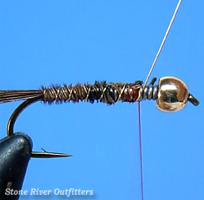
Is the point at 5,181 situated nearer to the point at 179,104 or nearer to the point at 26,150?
the point at 26,150

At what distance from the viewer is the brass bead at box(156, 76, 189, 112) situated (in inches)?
29.9

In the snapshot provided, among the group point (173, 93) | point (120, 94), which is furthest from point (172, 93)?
point (120, 94)

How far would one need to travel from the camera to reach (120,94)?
0.79 meters

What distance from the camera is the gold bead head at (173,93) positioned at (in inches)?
29.9

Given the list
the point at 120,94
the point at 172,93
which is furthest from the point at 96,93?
the point at 172,93

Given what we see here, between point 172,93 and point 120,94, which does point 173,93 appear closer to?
point 172,93

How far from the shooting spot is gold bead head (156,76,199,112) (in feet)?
2.49

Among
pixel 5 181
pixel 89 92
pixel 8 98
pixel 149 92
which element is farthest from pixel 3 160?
pixel 149 92

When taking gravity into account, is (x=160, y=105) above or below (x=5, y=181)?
above

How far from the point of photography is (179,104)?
77 centimetres

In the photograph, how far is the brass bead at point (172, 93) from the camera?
759 millimetres

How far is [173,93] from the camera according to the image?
0.76 m

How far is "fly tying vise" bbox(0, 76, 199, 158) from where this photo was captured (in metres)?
0.76

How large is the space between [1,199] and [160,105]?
0.47m
